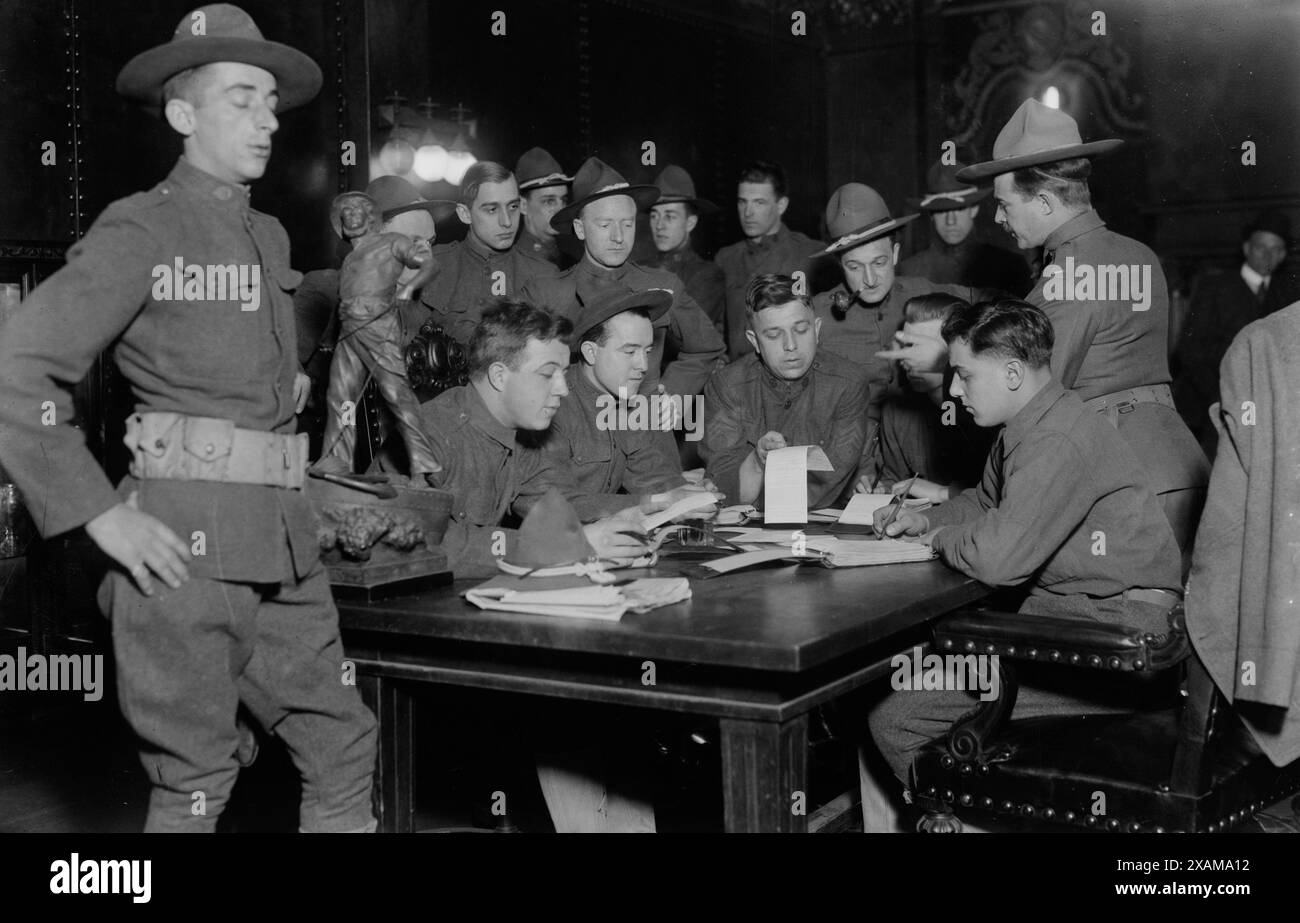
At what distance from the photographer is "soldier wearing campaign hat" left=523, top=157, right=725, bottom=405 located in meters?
5.59

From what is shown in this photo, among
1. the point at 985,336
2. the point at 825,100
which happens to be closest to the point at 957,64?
the point at 825,100

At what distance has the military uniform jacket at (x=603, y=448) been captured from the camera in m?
4.42

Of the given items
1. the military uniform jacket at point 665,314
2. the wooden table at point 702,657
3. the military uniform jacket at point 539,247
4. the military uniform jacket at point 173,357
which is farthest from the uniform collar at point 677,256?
the military uniform jacket at point 173,357

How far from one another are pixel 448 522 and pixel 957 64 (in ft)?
26.3

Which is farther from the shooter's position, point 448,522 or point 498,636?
point 448,522

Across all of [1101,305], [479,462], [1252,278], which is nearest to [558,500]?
[479,462]

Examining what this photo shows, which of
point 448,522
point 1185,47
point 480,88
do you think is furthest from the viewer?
point 1185,47

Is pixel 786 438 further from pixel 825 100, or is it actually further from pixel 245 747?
pixel 825 100

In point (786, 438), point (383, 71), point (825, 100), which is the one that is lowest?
point (786, 438)

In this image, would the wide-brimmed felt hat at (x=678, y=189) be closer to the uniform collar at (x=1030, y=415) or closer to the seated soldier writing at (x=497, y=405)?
the seated soldier writing at (x=497, y=405)

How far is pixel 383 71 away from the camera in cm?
671

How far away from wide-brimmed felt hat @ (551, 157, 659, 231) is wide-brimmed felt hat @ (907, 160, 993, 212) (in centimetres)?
176

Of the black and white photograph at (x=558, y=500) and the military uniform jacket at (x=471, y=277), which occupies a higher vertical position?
the military uniform jacket at (x=471, y=277)

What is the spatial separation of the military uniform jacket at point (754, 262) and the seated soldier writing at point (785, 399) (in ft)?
5.30
